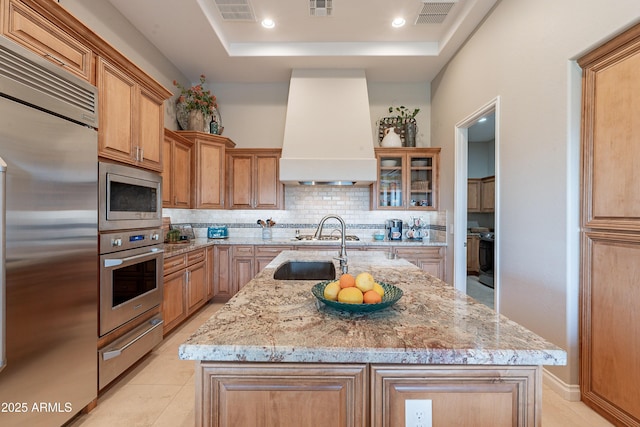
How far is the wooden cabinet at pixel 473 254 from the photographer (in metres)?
5.83

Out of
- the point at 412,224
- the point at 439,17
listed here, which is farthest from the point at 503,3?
the point at 412,224

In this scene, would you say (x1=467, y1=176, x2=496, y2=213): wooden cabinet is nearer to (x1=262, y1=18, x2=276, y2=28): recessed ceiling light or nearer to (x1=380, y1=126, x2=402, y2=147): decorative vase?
(x1=380, y1=126, x2=402, y2=147): decorative vase

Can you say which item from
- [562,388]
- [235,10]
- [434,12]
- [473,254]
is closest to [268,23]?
[235,10]

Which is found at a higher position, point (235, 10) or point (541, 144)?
point (235, 10)

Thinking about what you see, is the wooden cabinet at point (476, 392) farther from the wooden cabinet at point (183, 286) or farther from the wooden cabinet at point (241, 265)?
the wooden cabinet at point (241, 265)

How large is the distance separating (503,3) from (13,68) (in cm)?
352

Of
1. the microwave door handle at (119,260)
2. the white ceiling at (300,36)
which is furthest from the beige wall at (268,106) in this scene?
the microwave door handle at (119,260)

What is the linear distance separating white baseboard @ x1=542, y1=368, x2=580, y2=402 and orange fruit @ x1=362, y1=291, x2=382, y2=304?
6.12 ft

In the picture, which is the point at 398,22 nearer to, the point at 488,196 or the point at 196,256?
the point at 196,256

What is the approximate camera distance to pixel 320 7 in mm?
3010

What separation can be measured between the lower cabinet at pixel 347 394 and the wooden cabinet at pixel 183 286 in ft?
7.11

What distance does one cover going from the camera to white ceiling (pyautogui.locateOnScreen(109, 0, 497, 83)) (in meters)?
2.94

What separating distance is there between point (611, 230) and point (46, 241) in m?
3.09

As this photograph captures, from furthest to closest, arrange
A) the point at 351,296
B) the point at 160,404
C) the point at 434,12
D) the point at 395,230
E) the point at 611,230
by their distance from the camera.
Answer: the point at 395,230, the point at 434,12, the point at 160,404, the point at 611,230, the point at 351,296
